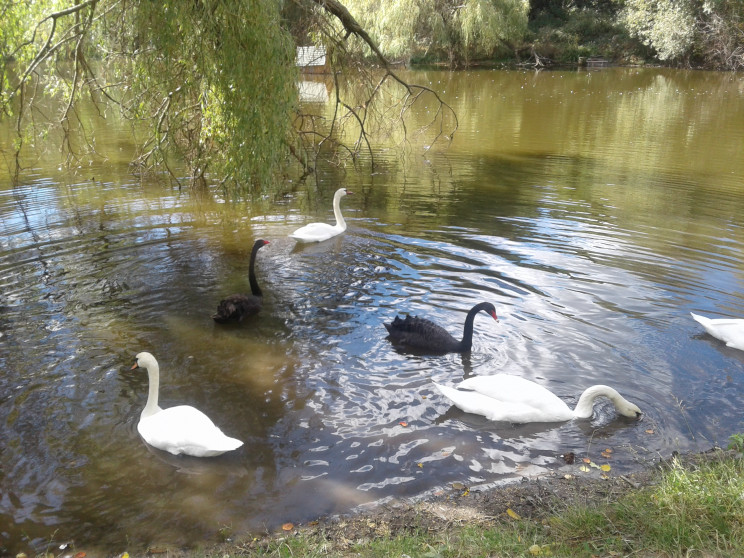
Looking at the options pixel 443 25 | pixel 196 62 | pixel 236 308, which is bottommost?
pixel 236 308

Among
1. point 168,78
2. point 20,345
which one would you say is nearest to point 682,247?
point 168,78

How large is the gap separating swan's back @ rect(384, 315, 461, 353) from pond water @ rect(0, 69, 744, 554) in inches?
6.8

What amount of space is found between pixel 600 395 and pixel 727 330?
6.93 feet

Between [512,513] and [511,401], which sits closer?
[512,513]

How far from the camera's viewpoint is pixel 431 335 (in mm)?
6852

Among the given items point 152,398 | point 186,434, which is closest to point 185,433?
point 186,434

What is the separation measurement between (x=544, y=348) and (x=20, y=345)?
561 centimetres

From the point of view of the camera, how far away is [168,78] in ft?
27.6

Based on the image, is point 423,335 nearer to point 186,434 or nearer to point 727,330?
point 186,434

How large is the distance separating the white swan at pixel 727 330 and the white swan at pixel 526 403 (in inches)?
72.4

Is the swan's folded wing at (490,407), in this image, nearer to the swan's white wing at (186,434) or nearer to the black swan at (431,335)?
the black swan at (431,335)

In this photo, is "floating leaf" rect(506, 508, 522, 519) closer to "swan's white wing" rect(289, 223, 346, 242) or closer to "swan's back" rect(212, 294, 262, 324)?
"swan's back" rect(212, 294, 262, 324)

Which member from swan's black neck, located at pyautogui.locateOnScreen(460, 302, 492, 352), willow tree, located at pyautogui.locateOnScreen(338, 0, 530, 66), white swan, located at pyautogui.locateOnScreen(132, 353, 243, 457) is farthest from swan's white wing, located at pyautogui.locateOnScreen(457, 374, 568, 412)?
willow tree, located at pyautogui.locateOnScreen(338, 0, 530, 66)

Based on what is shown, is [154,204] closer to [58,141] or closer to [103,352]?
[103,352]
